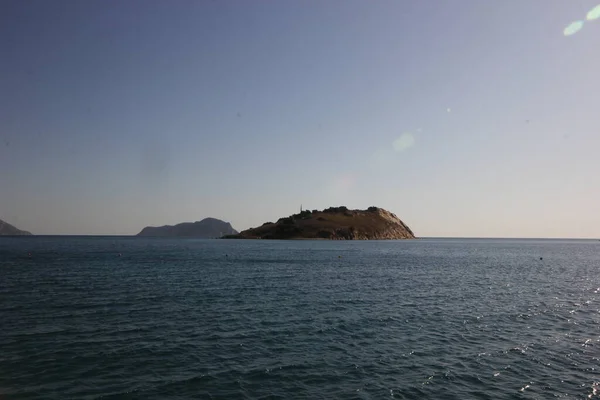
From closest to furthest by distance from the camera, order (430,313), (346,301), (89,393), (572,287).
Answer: (89,393) < (430,313) < (346,301) < (572,287)

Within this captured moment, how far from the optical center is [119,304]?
40406mm

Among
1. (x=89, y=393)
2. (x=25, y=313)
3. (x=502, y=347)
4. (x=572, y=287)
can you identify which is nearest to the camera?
(x=89, y=393)

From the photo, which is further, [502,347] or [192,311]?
[192,311]

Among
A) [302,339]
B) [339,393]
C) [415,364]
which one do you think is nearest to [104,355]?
[302,339]

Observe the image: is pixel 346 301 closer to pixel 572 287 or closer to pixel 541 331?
pixel 541 331

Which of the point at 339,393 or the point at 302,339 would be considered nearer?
the point at 339,393

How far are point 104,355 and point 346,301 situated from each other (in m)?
27.2

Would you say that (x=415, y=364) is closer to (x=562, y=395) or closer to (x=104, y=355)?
(x=562, y=395)

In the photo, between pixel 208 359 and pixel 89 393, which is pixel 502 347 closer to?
pixel 208 359

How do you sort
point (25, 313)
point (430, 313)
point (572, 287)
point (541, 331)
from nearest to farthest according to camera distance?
point (541, 331) < point (25, 313) < point (430, 313) < point (572, 287)

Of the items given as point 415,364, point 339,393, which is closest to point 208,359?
point 339,393

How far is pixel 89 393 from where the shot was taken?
18.4 metres

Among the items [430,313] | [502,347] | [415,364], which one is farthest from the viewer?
[430,313]

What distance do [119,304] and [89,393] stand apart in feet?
78.3
